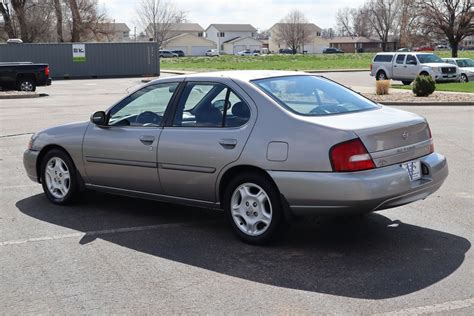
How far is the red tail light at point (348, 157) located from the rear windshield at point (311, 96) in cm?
57

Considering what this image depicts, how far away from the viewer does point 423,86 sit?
2147 centimetres

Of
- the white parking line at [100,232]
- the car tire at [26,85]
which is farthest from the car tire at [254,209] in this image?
the car tire at [26,85]

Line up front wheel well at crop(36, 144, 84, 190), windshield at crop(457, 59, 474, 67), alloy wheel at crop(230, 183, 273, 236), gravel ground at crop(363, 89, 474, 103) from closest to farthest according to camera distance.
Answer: alloy wheel at crop(230, 183, 273, 236)
front wheel well at crop(36, 144, 84, 190)
gravel ground at crop(363, 89, 474, 103)
windshield at crop(457, 59, 474, 67)

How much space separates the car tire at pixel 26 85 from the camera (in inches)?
1104

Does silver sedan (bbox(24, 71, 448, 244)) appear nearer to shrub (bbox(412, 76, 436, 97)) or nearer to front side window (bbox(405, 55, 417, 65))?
shrub (bbox(412, 76, 436, 97))

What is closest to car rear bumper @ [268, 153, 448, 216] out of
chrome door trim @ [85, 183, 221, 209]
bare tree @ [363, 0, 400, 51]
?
chrome door trim @ [85, 183, 221, 209]

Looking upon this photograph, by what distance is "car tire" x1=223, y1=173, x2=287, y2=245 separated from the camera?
530 centimetres

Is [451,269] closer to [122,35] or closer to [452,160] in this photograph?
[452,160]

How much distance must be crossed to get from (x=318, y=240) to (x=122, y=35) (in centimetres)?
15934

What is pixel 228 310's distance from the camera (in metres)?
4.15

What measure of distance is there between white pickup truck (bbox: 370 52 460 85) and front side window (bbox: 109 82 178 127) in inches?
955

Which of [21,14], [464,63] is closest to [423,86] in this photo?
[464,63]

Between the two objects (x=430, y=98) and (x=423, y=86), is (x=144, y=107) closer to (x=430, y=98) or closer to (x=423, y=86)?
(x=430, y=98)

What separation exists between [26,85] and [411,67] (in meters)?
18.5
